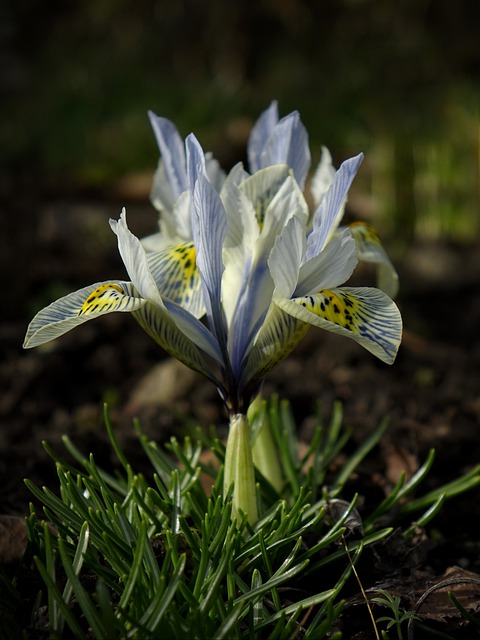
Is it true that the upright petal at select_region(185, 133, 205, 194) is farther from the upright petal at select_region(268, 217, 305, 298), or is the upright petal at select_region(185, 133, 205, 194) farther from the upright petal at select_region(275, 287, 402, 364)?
the upright petal at select_region(275, 287, 402, 364)

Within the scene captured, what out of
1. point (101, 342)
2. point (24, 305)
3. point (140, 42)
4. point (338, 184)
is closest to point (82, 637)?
point (338, 184)

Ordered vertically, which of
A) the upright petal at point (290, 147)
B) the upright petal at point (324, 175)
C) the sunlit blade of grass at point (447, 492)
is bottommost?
the sunlit blade of grass at point (447, 492)

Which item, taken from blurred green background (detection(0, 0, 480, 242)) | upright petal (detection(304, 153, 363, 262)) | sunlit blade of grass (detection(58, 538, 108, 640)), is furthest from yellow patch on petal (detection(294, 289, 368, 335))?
blurred green background (detection(0, 0, 480, 242))

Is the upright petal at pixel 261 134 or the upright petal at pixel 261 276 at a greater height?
the upright petal at pixel 261 134

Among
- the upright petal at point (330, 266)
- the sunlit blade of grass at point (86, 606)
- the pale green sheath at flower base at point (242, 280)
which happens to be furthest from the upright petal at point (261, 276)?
the sunlit blade of grass at point (86, 606)

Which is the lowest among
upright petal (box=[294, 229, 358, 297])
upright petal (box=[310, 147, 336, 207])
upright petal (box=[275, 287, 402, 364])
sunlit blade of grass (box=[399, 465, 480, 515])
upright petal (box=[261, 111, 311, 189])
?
sunlit blade of grass (box=[399, 465, 480, 515])

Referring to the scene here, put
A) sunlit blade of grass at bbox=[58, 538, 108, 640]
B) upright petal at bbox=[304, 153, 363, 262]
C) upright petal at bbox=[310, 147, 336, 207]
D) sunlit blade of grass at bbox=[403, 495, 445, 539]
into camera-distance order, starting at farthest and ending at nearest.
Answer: upright petal at bbox=[310, 147, 336, 207], sunlit blade of grass at bbox=[403, 495, 445, 539], upright petal at bbox=[304, 153, 363, 262], sunlit blade of grass at bbox=[58, 538, 108, 640]

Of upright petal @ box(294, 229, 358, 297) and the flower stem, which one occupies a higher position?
upright petal @ box(294, 229, 358, 297)

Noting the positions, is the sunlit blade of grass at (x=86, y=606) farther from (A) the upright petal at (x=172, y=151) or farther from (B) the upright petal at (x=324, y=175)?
(B) the upright petal at (x=324, y=175)

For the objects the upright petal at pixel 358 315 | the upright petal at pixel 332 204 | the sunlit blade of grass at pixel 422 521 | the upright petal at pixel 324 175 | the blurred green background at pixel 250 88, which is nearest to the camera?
the upright petal at pixel 358 315
